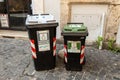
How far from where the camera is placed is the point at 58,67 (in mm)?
4512

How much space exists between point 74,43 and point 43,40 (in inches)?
26.4

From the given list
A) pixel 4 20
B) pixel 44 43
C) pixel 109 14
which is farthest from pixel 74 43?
pixel 4 20

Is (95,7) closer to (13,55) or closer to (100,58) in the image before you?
(100,58)

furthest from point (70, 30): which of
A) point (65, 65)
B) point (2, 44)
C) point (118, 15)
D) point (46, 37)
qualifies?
point (2, 44)

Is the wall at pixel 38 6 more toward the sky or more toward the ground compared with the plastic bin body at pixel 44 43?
more toward the sky

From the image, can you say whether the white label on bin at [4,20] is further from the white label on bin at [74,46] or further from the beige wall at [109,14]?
the white label on bin at [74,46]

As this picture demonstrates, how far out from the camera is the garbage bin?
4.02m

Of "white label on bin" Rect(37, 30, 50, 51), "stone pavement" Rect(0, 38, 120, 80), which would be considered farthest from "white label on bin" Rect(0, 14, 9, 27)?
"white label on bin" Rect(37, 30, 50, 51)

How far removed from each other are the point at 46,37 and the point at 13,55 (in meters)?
1.44

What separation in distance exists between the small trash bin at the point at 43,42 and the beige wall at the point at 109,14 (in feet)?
4.64

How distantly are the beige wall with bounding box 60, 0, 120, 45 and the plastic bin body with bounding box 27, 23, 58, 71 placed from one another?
1.42 m

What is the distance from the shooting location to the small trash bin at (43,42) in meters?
3.97

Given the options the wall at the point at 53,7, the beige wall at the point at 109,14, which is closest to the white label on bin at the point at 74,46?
the beige wall at the point at 109,14

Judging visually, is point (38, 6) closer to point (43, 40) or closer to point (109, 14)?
point (43, 40)
